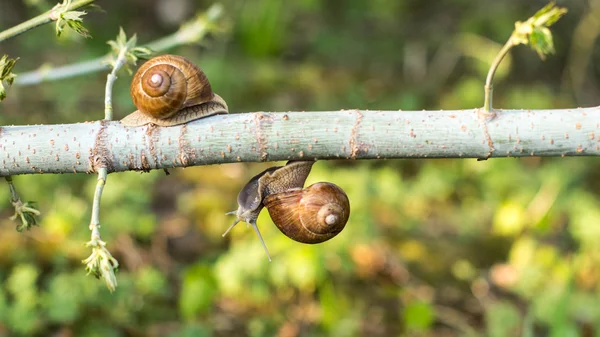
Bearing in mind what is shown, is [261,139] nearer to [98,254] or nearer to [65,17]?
[98,254]

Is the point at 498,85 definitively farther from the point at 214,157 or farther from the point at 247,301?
the point at 214,157

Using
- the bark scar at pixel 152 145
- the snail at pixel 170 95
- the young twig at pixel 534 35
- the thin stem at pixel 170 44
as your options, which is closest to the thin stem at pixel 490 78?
the young twig at pixel 534 35

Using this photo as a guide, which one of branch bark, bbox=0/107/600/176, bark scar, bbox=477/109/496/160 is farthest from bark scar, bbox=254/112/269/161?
bark scar, bbox=477/109/496/160

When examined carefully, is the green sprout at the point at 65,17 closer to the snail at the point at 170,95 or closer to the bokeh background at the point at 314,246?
the snail at the point at 170,95

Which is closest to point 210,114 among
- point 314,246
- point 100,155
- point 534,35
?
point 100,155

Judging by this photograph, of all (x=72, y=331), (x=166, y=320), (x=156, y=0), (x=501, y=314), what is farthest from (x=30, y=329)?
(x=156, y=0)

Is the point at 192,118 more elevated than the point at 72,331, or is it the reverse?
the point at 192,118
